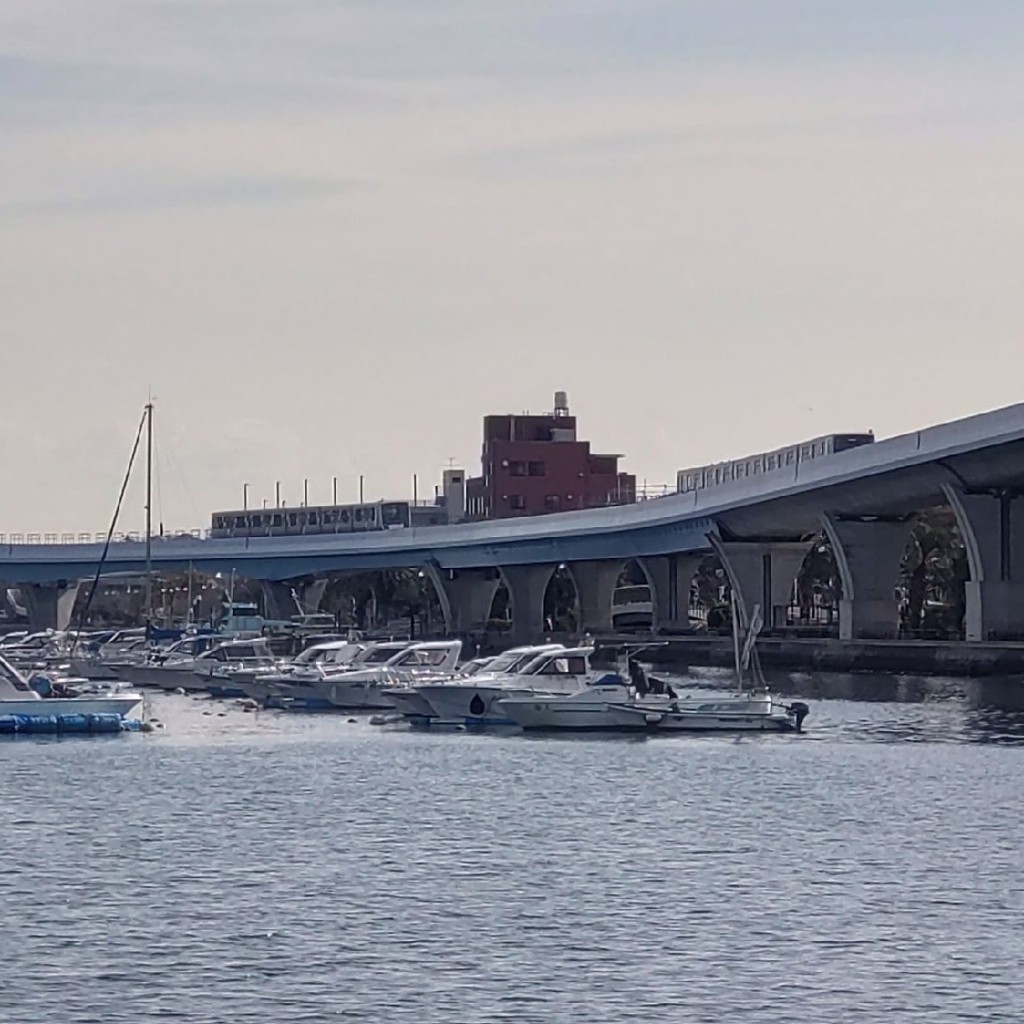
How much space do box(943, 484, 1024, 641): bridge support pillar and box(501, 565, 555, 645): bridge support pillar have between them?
67.8 metres

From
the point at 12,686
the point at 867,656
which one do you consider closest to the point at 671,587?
the point at 867,656

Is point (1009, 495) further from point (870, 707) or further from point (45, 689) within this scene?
point (45, 689)

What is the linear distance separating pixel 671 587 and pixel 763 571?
102ft

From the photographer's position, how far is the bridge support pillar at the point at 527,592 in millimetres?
180875

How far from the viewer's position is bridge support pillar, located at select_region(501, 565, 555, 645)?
18088 cm

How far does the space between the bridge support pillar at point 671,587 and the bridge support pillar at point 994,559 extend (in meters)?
59.0

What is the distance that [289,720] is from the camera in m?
88.8

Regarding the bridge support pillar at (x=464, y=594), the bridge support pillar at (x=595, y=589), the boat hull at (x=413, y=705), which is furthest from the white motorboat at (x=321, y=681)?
the bridge support pillar at (x=464, y=594)

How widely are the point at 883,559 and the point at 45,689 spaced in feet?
185

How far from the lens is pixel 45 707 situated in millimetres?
80500

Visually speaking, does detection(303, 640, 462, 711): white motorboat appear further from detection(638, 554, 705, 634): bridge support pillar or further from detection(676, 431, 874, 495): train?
detection(638, 554, 705, 634): bridge support pillar

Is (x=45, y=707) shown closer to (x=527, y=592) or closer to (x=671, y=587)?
(x=671, y=587)

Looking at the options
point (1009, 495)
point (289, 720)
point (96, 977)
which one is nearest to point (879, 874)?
point (96, 977)

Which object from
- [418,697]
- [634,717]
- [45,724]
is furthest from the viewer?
[418,697]
